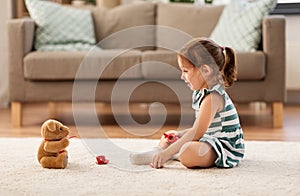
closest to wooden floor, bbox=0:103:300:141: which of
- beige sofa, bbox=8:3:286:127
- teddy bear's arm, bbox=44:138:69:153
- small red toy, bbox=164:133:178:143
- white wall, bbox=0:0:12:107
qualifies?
beige sofa, bbox=8:3:286:127

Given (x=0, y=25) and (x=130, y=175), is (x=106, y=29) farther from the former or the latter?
(x=130, y=175)

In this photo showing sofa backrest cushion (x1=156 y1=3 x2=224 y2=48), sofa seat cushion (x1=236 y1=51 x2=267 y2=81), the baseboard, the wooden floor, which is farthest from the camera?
the baseboard

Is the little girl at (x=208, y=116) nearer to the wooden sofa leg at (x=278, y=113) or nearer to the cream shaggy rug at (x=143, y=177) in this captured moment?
the cream shaggy rug at (x=143, y=177)

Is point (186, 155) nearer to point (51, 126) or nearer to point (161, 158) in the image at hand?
point (161, 158)

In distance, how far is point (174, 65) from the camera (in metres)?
3.59

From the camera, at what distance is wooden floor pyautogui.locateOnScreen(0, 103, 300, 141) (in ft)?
11.0

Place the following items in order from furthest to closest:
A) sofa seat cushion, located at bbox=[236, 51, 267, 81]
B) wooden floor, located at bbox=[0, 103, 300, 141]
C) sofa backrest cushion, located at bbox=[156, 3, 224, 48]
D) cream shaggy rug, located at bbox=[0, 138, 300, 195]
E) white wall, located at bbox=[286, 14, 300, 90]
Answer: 1. white wall, located at bbox=[286, 14, 300, 90]
2. sofa backrest cushion, located at bbox=[156, 3, 224, 48]
3. sofa seat cushion, located at bbox=[236, 51, 267, 81]
4. wooden floor, located at bbox=[0, 103, 300, 141]
5. cream shaggy rug, located at bbox=[0, 138, 300, 195]

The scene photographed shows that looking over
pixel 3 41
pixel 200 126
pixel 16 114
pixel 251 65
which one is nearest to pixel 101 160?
pixel 200 126

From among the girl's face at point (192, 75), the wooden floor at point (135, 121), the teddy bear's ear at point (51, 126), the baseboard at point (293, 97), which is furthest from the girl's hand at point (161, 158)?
the baseboard at point (293, 97)

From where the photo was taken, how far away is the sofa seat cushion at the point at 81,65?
362 centimetres

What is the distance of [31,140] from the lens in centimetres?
297

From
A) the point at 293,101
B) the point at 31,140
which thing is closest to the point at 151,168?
the point at 31,140

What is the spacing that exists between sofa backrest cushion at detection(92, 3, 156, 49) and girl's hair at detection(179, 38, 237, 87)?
197cm

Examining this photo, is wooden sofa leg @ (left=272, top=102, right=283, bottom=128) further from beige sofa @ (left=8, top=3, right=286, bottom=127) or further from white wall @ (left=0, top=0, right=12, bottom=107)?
white wall @ (left=0, top=0, right=12, bottom=107)
